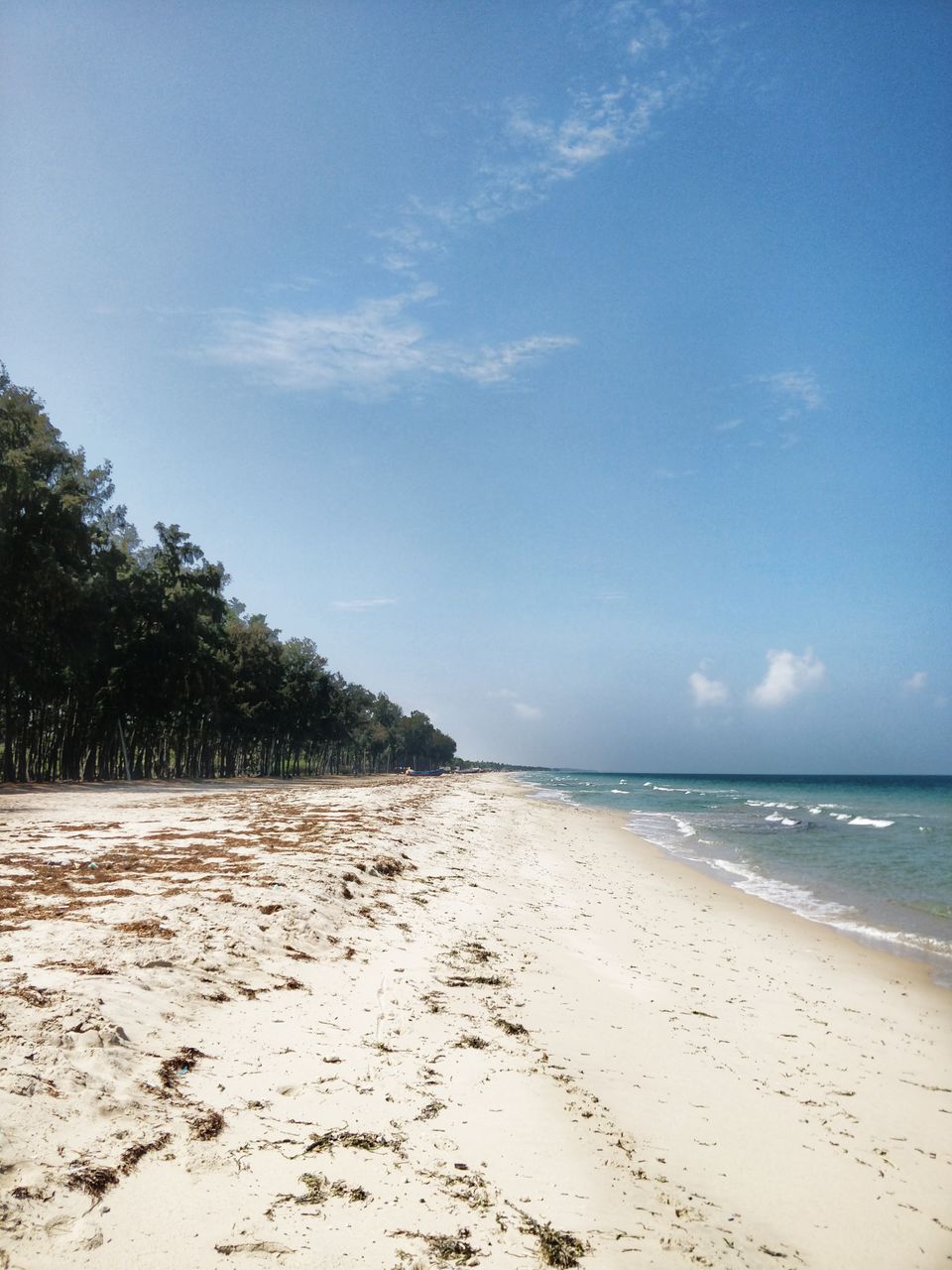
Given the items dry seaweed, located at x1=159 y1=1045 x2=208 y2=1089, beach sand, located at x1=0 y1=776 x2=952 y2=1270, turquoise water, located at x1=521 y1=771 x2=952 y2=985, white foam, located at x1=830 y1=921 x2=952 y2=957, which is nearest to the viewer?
beach sand, located at x1=0 y1=776 x2=952 y2=1270

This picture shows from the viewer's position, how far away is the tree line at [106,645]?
2981cm

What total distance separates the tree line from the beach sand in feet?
83.6

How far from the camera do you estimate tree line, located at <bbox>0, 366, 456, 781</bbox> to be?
97.8 feet

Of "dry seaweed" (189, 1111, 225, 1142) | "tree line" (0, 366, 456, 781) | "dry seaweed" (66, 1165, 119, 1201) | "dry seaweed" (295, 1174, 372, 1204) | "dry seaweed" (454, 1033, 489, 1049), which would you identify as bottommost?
"dry seaweed" (454, 1033, 489, 1049)

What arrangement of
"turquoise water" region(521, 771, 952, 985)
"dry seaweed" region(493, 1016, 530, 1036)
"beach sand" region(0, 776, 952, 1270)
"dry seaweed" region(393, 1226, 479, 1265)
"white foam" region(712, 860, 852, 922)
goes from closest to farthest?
"dry seaweed" region(393, 1226, 479, 1265), "beach sand" region(0, 776, 952, 1270), "dry seaweed" region(493, 1016, 530, 1036), "turquoise water" region(521, 771, 952, 985), "white foam" region(712, 860, 852, 922)

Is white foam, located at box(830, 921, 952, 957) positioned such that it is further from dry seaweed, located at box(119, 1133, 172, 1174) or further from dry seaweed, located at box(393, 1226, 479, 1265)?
dry seaweed, located at box(119, 1133, 172, 1174)

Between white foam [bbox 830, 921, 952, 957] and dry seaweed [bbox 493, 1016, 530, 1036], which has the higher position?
dry seaweed [bbox 493, 1016, 530, 1036]

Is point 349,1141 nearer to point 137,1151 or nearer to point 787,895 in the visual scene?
point 137,1151

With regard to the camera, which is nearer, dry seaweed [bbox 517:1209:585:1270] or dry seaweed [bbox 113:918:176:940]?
dry seaweed [bbox 517:1209:585:1270]

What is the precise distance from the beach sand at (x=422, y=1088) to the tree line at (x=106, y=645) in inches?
1003

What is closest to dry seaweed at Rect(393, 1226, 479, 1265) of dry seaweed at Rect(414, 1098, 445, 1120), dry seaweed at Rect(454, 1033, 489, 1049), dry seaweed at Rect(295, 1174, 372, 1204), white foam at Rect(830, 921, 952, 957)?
dry seaweed at Rect(295, 1174, 372, 1204)

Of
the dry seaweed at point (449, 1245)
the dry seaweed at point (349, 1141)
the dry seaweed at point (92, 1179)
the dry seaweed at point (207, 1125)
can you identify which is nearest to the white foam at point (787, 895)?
the dry seaweed at point (349, 1141)

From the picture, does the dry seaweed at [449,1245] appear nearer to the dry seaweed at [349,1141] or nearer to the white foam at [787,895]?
the dry seaweed at [349,1141]

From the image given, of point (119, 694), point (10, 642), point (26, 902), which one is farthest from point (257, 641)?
point (26, 902)
